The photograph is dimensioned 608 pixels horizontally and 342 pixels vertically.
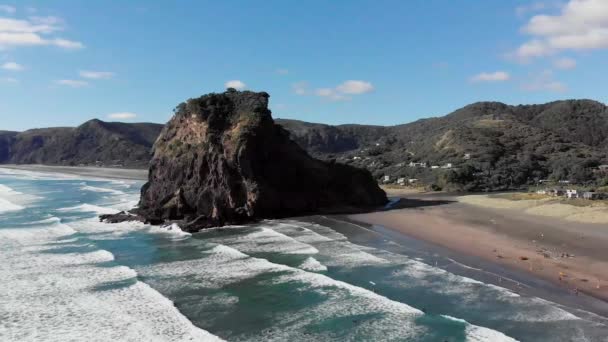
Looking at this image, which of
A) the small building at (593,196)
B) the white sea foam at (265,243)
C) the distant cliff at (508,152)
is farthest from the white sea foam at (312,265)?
the distant cliff at (508,152)

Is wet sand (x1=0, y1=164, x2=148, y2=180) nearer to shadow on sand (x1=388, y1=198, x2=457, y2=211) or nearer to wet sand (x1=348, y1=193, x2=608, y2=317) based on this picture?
shadow on sand (x1=388, y1=198, x2=457, y2=211)

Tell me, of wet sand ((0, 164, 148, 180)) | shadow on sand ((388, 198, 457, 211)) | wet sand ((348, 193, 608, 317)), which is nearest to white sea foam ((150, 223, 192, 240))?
wet sand ((348, 193, 608, 317))

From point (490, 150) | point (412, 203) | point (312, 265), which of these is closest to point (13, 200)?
point (412, 203)

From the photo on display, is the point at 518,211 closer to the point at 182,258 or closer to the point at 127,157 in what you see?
the point at 182,258

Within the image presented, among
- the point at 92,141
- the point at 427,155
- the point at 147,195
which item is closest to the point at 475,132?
the point at 427,155

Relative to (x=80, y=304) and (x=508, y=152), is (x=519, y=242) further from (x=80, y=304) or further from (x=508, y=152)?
(x=508, y=152)

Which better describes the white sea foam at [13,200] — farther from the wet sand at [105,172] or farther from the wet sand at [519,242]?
the wet sand at [105,172]
